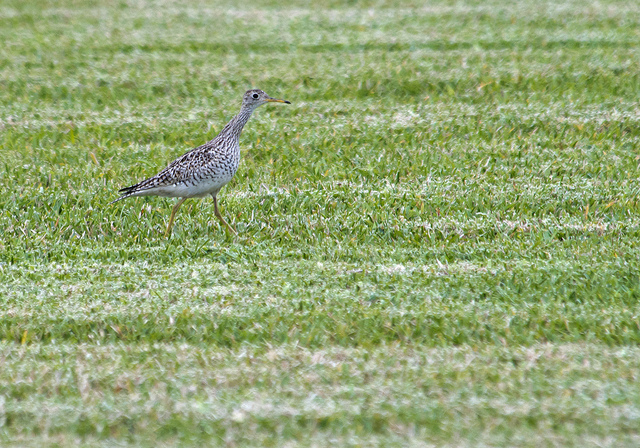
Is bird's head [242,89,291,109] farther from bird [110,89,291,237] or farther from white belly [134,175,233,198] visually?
white belly [134,175,233,198]

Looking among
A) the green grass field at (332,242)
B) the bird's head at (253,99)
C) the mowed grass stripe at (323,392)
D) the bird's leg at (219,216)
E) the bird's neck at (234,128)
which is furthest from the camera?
the bird's head at (253,99)

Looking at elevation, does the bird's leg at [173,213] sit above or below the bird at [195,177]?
below

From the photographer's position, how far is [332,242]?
28.5ft

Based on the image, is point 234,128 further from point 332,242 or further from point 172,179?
point 332,242

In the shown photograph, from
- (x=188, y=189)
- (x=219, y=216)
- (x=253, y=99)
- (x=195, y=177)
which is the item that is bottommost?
(x=219, y=216)

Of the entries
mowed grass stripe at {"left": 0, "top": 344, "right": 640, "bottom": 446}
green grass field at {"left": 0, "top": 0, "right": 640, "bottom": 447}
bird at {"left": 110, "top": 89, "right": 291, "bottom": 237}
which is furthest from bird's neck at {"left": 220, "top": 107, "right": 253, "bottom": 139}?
mowed grass stripe at {"left": 0, "top": 344, "right": 640, "bottom": 446}

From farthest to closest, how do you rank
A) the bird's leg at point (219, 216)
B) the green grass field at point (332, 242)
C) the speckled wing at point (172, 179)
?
1. the bird's leg at point (219, 216)
2. the speckled wing at point (172, 179)
3. the green grass field at point (332, 242)

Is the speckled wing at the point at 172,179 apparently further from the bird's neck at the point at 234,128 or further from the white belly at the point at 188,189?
the bird's neck at the point at 234,128

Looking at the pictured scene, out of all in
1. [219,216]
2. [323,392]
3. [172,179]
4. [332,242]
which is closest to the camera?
[323,392]

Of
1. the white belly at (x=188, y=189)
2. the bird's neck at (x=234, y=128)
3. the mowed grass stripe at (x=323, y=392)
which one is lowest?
the mowed grass stripe at (x=323, y=392)

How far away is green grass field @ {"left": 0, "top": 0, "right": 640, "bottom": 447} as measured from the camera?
5613 mm

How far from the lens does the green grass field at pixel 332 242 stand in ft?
18.4

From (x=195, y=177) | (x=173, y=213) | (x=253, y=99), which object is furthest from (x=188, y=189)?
(x=253, y=99)

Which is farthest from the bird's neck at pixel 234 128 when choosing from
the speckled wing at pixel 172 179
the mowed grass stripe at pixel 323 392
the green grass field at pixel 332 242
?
the mowed grass stripe at pixel 323 392
